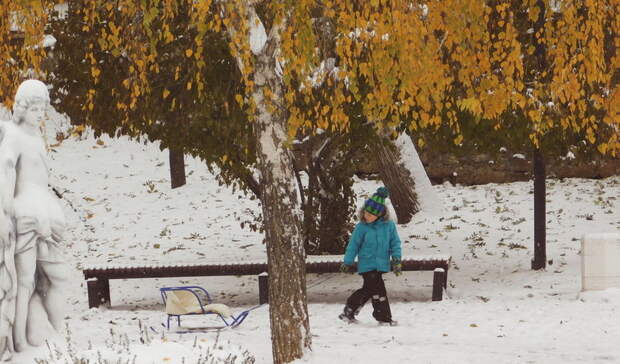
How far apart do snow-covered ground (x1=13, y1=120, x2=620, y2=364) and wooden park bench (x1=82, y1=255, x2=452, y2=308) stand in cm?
29

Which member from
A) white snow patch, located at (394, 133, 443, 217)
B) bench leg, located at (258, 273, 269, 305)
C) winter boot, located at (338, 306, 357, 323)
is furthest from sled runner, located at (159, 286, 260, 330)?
white snow patch, located at (394, 133, 443, 217)

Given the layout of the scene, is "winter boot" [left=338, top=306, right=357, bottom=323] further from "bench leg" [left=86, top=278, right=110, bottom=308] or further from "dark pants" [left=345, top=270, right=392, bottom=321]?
"bench leg" [left=86, top=278, right=110, bottom=308]

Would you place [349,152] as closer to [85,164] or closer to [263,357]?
[263,357]

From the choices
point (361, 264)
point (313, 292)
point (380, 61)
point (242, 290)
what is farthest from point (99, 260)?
point (380, 61)

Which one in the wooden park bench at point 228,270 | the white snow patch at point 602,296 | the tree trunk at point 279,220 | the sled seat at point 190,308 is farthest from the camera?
the wooden park bench at point 228,270

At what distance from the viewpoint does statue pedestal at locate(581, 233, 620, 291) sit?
36.1ft

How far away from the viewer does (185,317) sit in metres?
11.3

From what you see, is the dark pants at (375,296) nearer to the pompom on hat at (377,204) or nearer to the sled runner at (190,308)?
the pompom on hat at (377,204)

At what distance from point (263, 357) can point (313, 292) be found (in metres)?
4.02

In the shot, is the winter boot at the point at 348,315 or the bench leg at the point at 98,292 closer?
the winter boot at the point at 348,315

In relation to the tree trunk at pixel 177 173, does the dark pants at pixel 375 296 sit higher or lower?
lower

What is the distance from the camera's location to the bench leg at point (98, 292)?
41.1 ft

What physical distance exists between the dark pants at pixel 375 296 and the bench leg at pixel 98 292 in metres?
3.97

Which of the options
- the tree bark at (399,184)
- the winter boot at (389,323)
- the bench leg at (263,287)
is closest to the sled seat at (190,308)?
the bench leg at (263,287)
